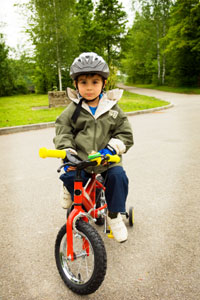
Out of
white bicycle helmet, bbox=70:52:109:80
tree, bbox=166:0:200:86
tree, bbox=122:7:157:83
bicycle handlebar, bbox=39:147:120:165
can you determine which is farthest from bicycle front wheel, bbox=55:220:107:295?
tree, bbox=122:7:157:83

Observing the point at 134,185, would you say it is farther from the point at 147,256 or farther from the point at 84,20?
the point at 84,20

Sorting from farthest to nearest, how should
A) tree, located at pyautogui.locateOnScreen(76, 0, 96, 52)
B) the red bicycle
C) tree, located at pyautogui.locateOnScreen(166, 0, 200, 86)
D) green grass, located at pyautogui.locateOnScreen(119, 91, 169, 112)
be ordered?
1. tree, located at pyautogui.locateOnScreen(76, 0, 96, 52)
2. tree, located at pyautogui.locateOnScreen(166, 0, 200, 86)
3. green grass, located at pyautogui.locateOnScreen(119, 91, 169, 112)
4. the red bicycle

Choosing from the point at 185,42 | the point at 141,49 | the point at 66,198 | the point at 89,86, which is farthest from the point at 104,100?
the point at 141,49

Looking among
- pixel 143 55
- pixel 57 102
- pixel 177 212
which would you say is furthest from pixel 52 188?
pixel 143 55

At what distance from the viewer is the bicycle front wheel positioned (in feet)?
5.50

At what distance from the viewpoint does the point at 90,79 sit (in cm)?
209

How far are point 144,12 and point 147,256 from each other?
3309cm

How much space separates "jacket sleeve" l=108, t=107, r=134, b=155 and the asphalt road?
3.01 feet

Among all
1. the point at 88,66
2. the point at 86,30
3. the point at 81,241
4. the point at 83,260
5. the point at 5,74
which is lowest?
the point at 83,260

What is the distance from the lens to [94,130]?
209 centimetres

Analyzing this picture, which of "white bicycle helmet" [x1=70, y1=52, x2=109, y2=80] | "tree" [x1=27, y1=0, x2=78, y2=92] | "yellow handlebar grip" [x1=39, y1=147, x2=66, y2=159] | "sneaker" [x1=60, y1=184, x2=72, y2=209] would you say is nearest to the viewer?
"yellow handlebar grip" [x1=39, y1=147, x2=66, y2=159]

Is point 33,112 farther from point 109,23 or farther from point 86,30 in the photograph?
point 109,23

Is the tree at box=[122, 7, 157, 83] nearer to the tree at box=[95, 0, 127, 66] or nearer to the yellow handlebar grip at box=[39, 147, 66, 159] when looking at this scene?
the tree at box=[95, 0, 127, 66]

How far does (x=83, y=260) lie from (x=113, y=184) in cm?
60
